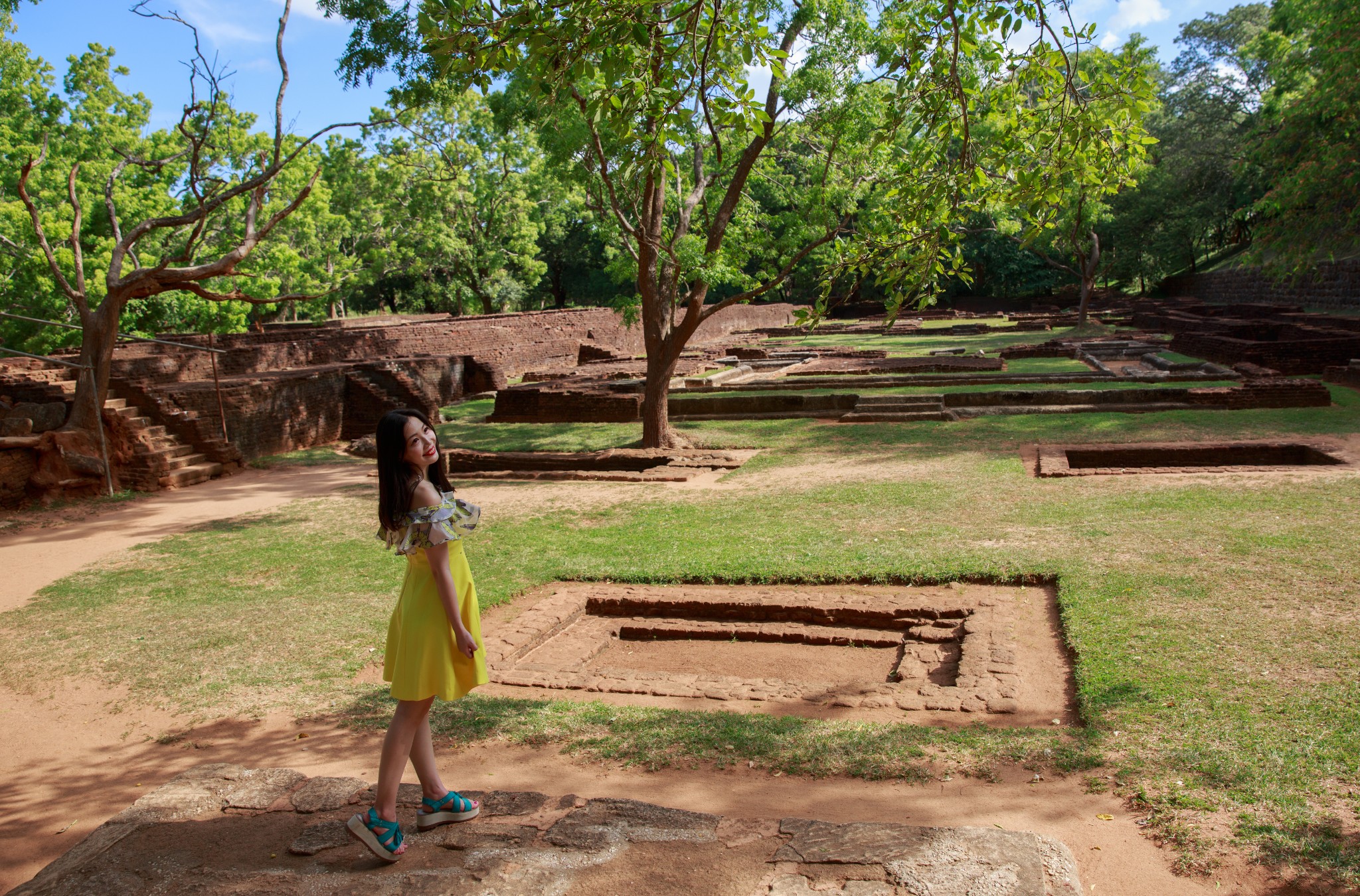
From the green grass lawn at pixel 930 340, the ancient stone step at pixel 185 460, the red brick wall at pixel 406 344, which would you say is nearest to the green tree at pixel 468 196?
the red brick wall at pixel 406 344

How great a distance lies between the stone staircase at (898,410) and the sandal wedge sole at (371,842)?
10.9m

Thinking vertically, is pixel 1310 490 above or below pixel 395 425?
below

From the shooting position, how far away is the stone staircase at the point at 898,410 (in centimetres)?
1302

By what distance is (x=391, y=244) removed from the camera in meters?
28.2

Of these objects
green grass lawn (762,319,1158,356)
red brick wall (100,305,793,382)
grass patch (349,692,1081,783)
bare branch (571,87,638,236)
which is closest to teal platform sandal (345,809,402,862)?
grass patch (349,692,1081,783)

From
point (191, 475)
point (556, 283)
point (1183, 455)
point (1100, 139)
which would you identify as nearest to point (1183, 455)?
point (1183, 455)

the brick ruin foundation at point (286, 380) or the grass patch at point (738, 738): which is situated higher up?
the brick ruin foundation at point (286, 380)

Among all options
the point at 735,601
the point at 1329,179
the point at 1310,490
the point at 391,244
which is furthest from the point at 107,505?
the point at 391,244

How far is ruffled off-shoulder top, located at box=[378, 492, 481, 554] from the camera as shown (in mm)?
2871

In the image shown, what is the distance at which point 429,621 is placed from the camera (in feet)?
9.62

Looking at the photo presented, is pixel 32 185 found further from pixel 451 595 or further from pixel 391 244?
pixel 451 595

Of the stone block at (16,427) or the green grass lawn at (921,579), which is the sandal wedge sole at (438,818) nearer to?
the green grass lawn at (921,579)

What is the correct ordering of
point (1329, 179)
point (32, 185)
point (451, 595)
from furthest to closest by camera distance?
point (32, 185) → point (1329, 179) → point (451, 595)

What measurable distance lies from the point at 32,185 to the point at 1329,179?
72.3 feet
